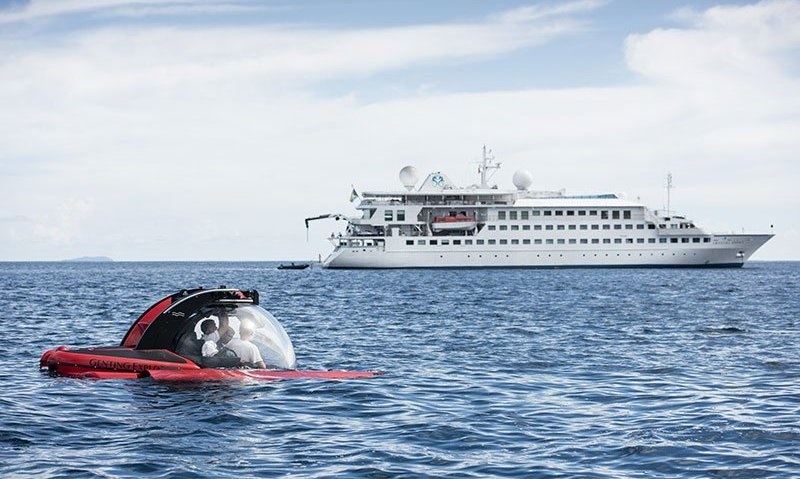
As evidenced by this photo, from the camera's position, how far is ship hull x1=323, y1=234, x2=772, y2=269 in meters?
100

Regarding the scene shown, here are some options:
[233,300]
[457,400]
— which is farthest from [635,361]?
[233,300]

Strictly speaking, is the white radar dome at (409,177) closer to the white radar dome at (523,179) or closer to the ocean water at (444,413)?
the white radar dome at (523,179)

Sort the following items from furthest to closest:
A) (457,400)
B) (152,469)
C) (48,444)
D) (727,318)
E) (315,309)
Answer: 1. (315,309)
2. (727,318)
3. (457,400)
4. (48,444)
5. (152,469)

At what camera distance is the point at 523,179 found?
110812mm

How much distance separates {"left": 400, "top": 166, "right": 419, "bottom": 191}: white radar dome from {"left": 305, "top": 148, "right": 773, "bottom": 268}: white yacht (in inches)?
178

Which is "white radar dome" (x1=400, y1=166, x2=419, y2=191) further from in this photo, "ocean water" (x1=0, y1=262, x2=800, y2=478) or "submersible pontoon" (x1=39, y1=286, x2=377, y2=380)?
"submersible pontoon" (x1=39, y1=286, x2=377, y2=380)

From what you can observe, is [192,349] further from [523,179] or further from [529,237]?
[523,179]

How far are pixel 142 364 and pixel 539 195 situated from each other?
305 ft

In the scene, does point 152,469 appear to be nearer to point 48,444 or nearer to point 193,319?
point 48,444

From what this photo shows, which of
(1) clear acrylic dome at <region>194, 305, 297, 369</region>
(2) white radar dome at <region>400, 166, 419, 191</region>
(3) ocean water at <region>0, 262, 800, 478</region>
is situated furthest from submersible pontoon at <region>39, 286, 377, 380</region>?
(2) white radar dome at <region>400, 166, 419, 191</region>

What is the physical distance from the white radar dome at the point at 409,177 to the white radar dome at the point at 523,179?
1189cm

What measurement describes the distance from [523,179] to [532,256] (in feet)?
41.6

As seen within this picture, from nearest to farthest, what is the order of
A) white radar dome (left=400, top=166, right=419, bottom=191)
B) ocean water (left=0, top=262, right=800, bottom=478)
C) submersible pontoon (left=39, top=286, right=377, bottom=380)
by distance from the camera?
ocean water (left=0, top=262, right=800, bottom=478) < submersible pontoon (left=39, top=286, right=377, bottom=380) < white radar dome (left=400, top=166, right=419, bottom=191)

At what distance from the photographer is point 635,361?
20.1 meters
